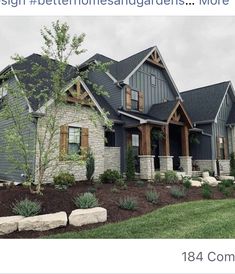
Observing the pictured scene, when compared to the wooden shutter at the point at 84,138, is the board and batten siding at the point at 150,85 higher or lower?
higher

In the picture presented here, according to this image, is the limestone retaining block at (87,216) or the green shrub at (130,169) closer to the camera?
the limestone retaining block at (87,216)

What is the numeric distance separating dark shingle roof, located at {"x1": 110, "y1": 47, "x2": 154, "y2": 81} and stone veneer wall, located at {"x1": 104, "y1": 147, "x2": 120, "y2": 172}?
4.62 m

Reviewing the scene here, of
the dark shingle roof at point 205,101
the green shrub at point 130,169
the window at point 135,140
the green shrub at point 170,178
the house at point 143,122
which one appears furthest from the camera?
the dark shingle roof at point 205,101

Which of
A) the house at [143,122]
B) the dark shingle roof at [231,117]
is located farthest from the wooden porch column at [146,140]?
the dark shingle roof at [231,117]

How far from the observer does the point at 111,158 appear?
14.1m

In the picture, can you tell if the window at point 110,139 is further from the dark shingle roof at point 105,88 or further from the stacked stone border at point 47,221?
the stacked stone border at point 47,221

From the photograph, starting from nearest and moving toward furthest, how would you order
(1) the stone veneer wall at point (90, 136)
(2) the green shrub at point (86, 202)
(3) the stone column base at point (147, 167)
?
(2) the green shrub at point (86, 202) → (1) the stone veneer wall at point (90, 136) → (3) the stone column base at point (147, 167)

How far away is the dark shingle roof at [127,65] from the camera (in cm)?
1581

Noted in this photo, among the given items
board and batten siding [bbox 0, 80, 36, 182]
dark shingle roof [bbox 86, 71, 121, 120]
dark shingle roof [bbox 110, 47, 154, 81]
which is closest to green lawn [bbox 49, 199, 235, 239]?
board and batten siding [bbox 0, 80, 36, 182]

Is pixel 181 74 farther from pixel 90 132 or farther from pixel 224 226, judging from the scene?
pixel 224 226

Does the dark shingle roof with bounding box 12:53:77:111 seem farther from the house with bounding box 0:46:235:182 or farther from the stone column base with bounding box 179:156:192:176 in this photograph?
the stone column base with bounding box 179:156:192:176

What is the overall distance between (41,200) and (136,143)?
9.69 metres

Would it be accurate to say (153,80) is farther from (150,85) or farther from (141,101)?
(141,101)

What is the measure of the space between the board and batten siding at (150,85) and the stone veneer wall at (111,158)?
4.04 m
